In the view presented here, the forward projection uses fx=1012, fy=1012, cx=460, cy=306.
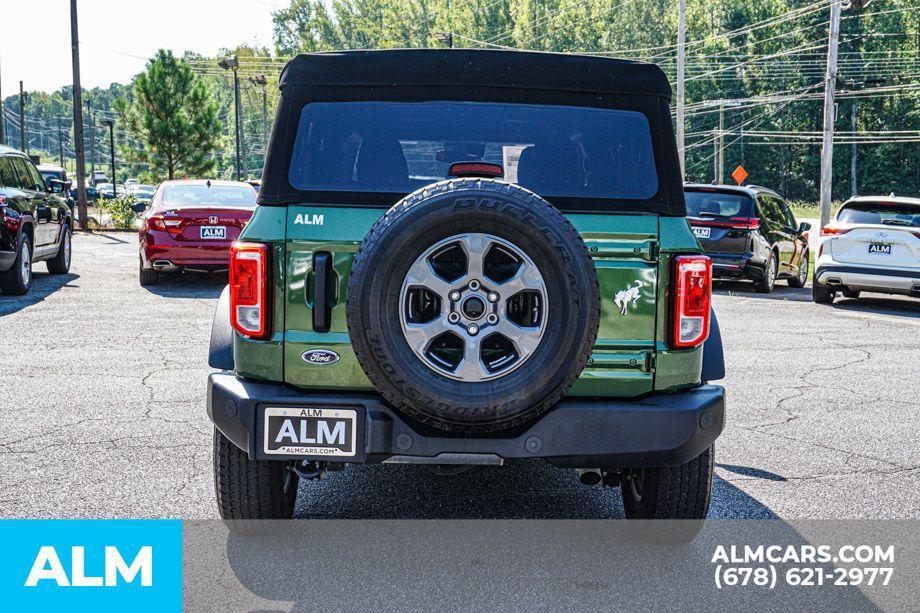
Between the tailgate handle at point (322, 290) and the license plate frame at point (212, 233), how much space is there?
10.6 metres

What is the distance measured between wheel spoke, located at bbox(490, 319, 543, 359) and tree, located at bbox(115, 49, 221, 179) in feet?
157

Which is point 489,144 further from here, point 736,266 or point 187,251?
point 736,266

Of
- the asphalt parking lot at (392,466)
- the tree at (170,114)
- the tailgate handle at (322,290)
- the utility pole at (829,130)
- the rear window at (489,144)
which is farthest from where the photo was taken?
the tree at (170,114)

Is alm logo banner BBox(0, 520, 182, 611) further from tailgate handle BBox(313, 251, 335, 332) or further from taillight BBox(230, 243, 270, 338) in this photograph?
tailgate handle BBox(313, 251, 335, 332)

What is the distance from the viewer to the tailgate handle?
3688mm

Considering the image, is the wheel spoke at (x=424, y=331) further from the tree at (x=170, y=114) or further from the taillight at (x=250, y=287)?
the tree at (x=170, y=114)

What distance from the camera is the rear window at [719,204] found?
15359 millimetres

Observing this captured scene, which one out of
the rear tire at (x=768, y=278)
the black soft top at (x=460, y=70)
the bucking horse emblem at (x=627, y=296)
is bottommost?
the rear tire at (x=768, y=278)

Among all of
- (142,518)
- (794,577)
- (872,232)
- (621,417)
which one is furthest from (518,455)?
(872,232)

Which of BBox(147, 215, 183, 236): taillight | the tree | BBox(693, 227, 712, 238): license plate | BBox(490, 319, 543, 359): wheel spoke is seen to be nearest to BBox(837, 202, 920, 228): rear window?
BBox(693, 227, 712, 238): license plate

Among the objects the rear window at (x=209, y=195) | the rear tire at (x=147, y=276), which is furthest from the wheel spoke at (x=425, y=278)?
the rear tire at (x=147, y=276)

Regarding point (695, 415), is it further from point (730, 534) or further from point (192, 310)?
point (192, 310)

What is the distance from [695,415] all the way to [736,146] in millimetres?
90949

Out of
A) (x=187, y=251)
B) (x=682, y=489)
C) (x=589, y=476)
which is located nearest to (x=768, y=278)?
(x=187, y=251)
